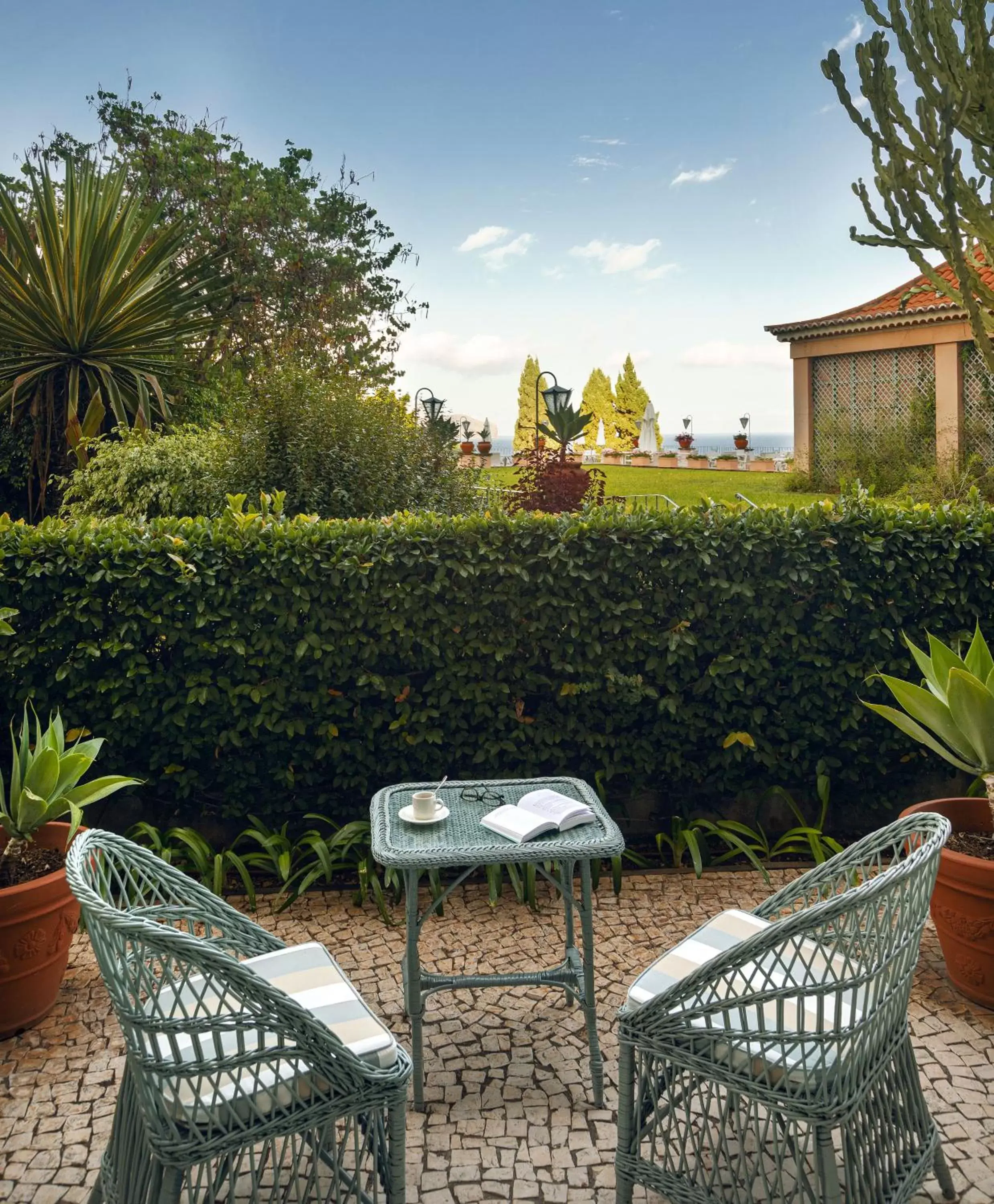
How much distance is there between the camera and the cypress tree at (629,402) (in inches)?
1726

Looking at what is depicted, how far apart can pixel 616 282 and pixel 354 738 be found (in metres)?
44.4

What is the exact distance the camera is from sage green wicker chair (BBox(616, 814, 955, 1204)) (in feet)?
5.75

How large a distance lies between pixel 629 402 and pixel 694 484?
89.1 ft

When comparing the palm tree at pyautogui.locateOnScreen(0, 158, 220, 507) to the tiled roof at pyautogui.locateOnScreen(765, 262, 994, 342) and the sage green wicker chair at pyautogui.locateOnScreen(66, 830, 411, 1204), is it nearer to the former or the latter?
the sage green wicker chair at pyautogui.locateOnScreen(66, 830, 411, 1204)

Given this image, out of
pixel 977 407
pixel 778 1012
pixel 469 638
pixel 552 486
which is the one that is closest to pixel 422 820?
Result: pixel 778 1012

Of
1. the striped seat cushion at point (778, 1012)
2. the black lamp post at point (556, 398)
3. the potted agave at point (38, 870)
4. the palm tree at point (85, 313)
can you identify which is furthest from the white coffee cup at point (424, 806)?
the black lamp post at point (556, 398)

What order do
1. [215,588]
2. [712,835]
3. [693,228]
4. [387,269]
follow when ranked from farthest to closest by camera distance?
[693,228], [387,269], [712,835], [215,588]

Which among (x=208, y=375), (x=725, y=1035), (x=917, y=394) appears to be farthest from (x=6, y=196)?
(x=917, y=394)

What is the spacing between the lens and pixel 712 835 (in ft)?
13.9

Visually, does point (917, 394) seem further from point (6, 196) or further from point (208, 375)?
point (6, 196)

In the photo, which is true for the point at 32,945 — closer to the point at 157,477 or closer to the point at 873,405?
the point at 157,477

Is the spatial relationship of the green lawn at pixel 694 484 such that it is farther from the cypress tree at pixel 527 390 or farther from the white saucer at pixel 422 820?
the cypress tree at pixel 527 390

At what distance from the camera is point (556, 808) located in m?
2.64

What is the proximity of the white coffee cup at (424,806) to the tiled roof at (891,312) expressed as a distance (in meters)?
15.0
